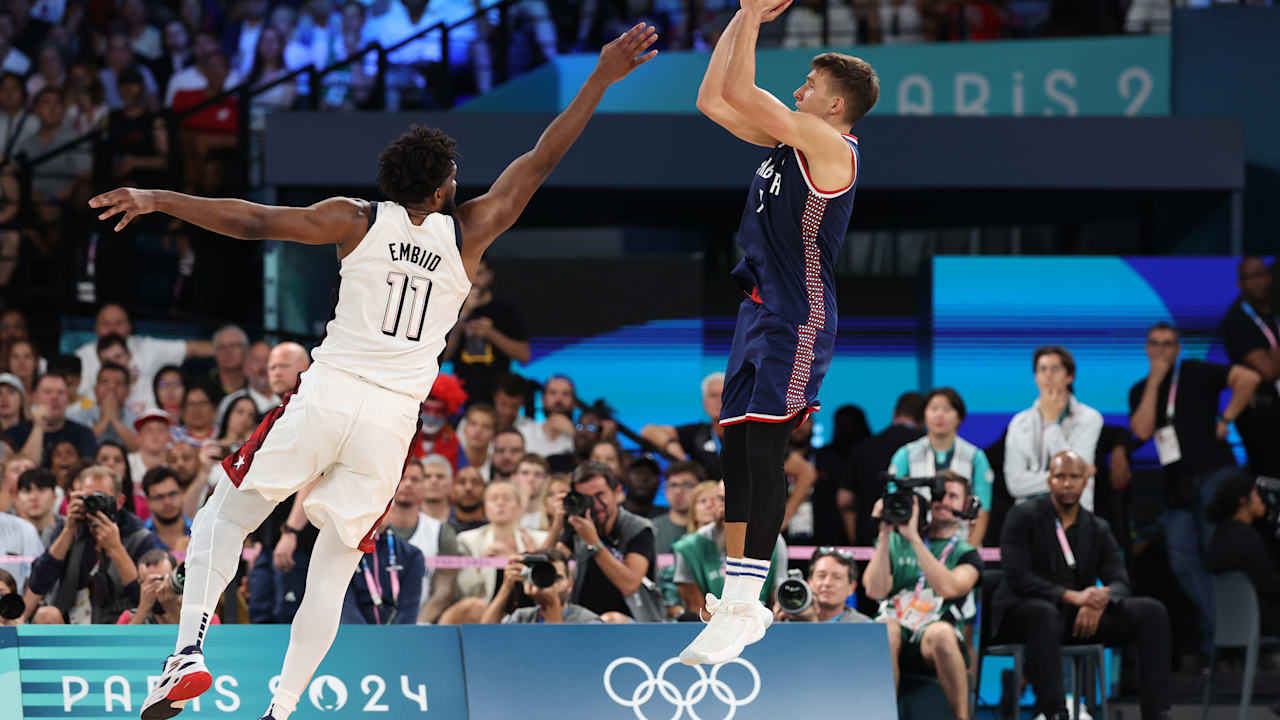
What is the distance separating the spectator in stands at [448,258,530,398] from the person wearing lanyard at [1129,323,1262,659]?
181 inches

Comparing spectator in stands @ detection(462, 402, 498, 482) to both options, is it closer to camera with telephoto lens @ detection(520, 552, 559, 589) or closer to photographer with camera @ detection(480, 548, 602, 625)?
photographer with camera @ detection(480, 548, 602, 625)

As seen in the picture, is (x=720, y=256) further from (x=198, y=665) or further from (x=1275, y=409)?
(x=198, y=665)

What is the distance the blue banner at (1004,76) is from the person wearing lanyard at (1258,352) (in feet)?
6.94

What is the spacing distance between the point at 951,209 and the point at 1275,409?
3604mm

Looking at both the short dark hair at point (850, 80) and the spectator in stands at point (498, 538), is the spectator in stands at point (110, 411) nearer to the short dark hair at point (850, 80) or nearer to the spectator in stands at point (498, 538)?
the spectator in stands at point (498, 538)

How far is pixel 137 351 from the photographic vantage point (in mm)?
11055

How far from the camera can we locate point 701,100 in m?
5.66

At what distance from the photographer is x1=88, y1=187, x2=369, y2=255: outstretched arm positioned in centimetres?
520

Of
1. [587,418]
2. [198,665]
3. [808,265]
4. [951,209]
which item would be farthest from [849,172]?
[951,209]

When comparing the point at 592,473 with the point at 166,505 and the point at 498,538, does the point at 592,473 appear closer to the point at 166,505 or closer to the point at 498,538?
the point at 498,538

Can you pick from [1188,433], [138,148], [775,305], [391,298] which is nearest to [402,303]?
[391,298]

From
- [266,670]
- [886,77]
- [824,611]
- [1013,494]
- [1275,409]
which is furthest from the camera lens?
[886,77]

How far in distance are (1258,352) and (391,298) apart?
772 centimetres

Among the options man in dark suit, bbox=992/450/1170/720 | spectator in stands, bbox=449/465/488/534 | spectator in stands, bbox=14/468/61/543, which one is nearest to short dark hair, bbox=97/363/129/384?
spectator in stands, bbox=14/468/61/543
